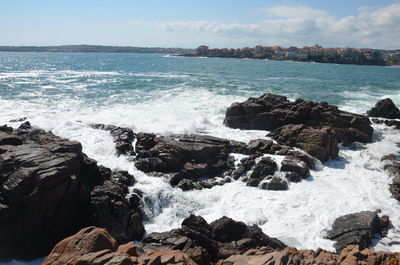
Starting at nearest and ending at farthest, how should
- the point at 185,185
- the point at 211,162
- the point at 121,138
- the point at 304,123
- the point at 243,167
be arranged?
the point at 185,185 → the point at 243,167 → the point at 211,162 → the point at 121,138 → the point at 304,123

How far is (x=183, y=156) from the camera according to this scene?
20500mm

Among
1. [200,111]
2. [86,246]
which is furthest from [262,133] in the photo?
[86,246]

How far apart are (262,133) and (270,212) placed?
1219 centimetres

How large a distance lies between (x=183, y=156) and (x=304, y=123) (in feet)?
37.1

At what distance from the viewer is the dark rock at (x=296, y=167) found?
19547 millimetres

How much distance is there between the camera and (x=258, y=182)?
61.3ft

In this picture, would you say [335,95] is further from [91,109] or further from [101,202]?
[101,202]

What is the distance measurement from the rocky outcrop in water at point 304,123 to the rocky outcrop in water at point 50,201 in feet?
42.4

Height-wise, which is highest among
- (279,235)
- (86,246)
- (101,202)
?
(86,246)

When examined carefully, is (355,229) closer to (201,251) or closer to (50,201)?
(201,251)

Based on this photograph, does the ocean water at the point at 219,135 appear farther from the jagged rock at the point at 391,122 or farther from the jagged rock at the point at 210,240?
the jagged rock at the point at 210,240

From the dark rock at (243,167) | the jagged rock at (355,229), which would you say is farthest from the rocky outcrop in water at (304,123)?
the jagged rock at (355,229)

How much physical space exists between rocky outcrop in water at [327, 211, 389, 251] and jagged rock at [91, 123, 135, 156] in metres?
12.1

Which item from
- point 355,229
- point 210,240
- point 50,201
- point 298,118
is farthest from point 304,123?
point 50,201
